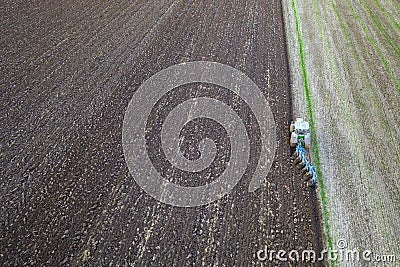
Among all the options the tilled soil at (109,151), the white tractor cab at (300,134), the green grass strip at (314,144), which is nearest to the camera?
the tilled soil at (109,151)

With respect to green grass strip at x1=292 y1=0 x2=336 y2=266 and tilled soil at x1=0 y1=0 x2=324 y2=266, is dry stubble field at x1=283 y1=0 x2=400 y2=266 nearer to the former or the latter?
green grass strip at x1=292 y1=0 x2=336 y2=266

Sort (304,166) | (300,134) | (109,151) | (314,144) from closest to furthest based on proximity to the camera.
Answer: (304,166), (109,151), (300,134), (314,144)

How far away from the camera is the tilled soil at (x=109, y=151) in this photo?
9.00 metres

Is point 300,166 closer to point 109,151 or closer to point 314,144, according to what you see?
point 314,144

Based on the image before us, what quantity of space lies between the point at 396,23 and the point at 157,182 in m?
15.5

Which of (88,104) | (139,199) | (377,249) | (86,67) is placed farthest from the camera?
(86,67)

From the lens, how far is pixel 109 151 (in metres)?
11.5

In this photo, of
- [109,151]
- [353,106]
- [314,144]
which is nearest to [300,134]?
[314,144]

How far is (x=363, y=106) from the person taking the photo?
14.0 meters

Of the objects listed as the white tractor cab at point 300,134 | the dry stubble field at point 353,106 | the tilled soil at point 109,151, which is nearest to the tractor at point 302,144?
the white tractor cab at point 300,134

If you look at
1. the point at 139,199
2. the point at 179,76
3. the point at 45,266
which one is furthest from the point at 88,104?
the point at 45,266

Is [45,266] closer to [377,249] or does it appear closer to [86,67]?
[377,249]

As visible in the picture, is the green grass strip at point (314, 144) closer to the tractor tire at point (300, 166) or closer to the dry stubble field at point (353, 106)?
the dry stubble field at point (353, 106)

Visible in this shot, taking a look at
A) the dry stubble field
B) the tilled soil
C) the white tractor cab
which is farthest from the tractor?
the dry stubble field
